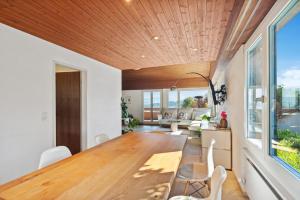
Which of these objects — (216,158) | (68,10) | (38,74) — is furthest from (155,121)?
(68,10)

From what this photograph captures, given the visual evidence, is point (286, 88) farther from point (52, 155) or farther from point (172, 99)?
point (172, 99)

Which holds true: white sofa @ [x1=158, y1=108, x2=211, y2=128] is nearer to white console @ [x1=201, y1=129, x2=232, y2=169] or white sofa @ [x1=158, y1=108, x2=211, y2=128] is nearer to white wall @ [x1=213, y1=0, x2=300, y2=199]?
white console @ [x1=201, y1=129, x2=232, y2=169]

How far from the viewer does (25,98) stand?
2520 millimetres

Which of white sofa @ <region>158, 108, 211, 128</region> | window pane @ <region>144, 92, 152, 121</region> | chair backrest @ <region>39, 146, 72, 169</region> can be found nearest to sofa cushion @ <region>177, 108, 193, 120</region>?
white sofa @ <region>158, 108, 211, 128</region>

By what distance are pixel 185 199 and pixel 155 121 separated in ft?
31.2

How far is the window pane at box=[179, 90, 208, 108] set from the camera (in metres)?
9.99

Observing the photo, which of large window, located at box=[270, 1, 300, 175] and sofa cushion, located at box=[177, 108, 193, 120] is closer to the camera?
large window, located at box=[270, 1, 300, 175]

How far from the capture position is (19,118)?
2434 millimetres

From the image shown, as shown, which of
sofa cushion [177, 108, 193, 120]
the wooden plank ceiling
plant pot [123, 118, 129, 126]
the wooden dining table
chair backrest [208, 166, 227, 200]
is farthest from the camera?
sofa cushion [177, 108, 193, 120]

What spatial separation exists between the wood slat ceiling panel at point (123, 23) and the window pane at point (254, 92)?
1.75ft

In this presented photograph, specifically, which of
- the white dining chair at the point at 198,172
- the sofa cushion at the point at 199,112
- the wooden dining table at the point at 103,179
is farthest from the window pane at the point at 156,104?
the wooden dining table at the point at 103,179

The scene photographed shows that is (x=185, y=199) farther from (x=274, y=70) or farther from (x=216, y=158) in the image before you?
(x=216, y=158)

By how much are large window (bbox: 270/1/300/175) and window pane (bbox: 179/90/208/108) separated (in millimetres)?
8407

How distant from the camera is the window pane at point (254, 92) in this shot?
2066 millimetres
